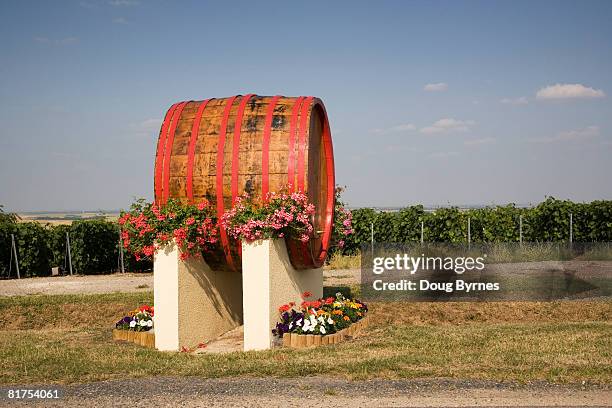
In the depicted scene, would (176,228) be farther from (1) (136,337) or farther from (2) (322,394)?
(2) (322,394)

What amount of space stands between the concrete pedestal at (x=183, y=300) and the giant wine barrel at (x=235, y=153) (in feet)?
1.28

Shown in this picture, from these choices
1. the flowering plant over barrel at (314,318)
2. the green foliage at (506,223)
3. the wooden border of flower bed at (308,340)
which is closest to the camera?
the wooden border of flower bed at (308,340)

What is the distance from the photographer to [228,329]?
11.3 m

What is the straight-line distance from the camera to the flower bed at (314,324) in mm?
9523

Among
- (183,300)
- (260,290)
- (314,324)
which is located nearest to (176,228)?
(183,300)

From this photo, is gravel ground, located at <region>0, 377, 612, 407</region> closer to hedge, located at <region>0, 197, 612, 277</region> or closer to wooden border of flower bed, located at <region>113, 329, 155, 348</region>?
wooden border of flower bed, located at <region>113, 329, 155, 348</region>

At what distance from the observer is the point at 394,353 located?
8.36 metres

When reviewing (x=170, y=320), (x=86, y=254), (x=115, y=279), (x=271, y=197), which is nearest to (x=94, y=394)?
(x=170, y=320)

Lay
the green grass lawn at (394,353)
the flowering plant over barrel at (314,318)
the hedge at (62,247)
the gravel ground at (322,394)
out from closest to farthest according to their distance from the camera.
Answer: the gravel ground at (322,394) < the green grass lawn at (394,353) < the flowering plant over barrel at (314,318) < the hedge at (62,247)

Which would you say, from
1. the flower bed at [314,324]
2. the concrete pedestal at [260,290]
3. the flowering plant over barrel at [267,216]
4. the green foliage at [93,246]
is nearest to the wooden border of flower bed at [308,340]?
the flower bed at [314,324]

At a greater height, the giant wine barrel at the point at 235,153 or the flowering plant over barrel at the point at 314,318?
the giant wine barrel at the point at 235,153

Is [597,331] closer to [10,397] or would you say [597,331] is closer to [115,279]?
[10,397]

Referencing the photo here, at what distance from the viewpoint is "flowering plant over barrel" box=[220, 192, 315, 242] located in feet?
30.4

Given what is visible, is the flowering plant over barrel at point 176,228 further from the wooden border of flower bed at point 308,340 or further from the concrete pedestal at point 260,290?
the wooden border of flower bed at point 308,340
